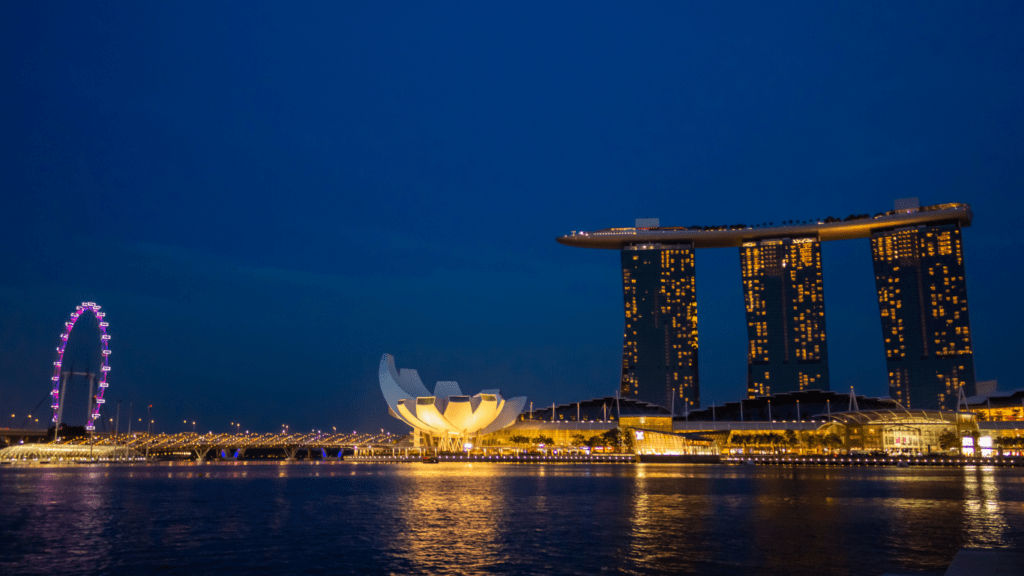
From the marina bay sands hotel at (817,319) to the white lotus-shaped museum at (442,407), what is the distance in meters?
55.3

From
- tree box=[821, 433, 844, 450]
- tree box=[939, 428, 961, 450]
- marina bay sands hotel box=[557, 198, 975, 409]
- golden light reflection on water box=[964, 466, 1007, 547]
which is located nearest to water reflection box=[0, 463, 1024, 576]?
golden light reflection on water box=[964, 466, 1007, 547]

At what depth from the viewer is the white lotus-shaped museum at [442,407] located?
135 meters

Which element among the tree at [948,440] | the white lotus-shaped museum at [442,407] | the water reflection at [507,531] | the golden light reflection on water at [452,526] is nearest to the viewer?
the water reflection at [507,531]

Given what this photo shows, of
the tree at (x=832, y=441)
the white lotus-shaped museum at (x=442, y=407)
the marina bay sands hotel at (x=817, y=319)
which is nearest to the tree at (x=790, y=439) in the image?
the tree at (x=832, y=441)

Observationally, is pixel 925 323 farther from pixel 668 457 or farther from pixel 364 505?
pixel 364 505

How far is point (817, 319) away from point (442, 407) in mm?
100248

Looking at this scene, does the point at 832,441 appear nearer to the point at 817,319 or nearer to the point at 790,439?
the point at 790,439

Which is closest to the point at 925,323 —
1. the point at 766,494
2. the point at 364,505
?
the point at 766,494

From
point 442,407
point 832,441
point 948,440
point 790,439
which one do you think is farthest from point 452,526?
point 790,439

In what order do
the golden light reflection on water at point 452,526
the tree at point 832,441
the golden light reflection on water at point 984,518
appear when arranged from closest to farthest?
1. the golden light reflection on water at point 452,526
2. the golden light reflection on water at point 984,518
3. the tree at point 832,441

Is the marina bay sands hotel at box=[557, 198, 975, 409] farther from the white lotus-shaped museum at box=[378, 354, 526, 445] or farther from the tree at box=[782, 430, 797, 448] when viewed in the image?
the white lotus-shaped museum at box=[378, 354, 526, 445]

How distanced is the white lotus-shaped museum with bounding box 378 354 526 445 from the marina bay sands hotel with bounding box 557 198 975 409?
5527cm

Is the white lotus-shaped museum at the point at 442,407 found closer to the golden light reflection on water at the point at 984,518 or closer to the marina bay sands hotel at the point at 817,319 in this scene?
the marina bay sands hotel at the point at 817,319

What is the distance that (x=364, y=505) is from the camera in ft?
134
